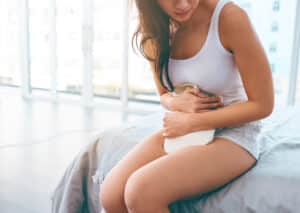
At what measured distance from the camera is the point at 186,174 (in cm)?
86

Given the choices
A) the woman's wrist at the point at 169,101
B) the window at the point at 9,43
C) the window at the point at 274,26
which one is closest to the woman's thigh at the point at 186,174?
the woman's wrist at the point at 169,101

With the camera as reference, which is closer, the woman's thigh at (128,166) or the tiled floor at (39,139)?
the woman's thigh at (128,166)

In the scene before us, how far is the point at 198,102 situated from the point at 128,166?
27 cm

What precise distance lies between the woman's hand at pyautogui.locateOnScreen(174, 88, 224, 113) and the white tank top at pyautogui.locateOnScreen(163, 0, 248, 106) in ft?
0.08

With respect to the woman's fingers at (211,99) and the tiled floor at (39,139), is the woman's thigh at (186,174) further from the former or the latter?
the tiled floor at (39,139)

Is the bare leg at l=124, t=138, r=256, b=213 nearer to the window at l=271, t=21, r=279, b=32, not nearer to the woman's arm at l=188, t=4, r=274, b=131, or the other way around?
the woman's arm at l=188, t=4, r=274, b=131

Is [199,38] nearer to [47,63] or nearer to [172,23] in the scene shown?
[172,23]

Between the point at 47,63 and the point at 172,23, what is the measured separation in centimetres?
345

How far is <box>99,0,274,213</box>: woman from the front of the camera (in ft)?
2.83

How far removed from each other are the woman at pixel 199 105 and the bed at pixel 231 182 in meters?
0.04

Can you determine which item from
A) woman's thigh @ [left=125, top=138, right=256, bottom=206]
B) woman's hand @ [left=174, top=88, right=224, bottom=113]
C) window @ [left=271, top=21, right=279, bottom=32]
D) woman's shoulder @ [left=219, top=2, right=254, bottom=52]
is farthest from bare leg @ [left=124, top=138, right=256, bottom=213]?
window @ [left=271, top=21, right=279, bottom=32]

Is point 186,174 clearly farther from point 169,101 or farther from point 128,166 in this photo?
point 169,101

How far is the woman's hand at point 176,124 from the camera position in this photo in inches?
38.8

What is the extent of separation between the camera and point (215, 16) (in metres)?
0.99
